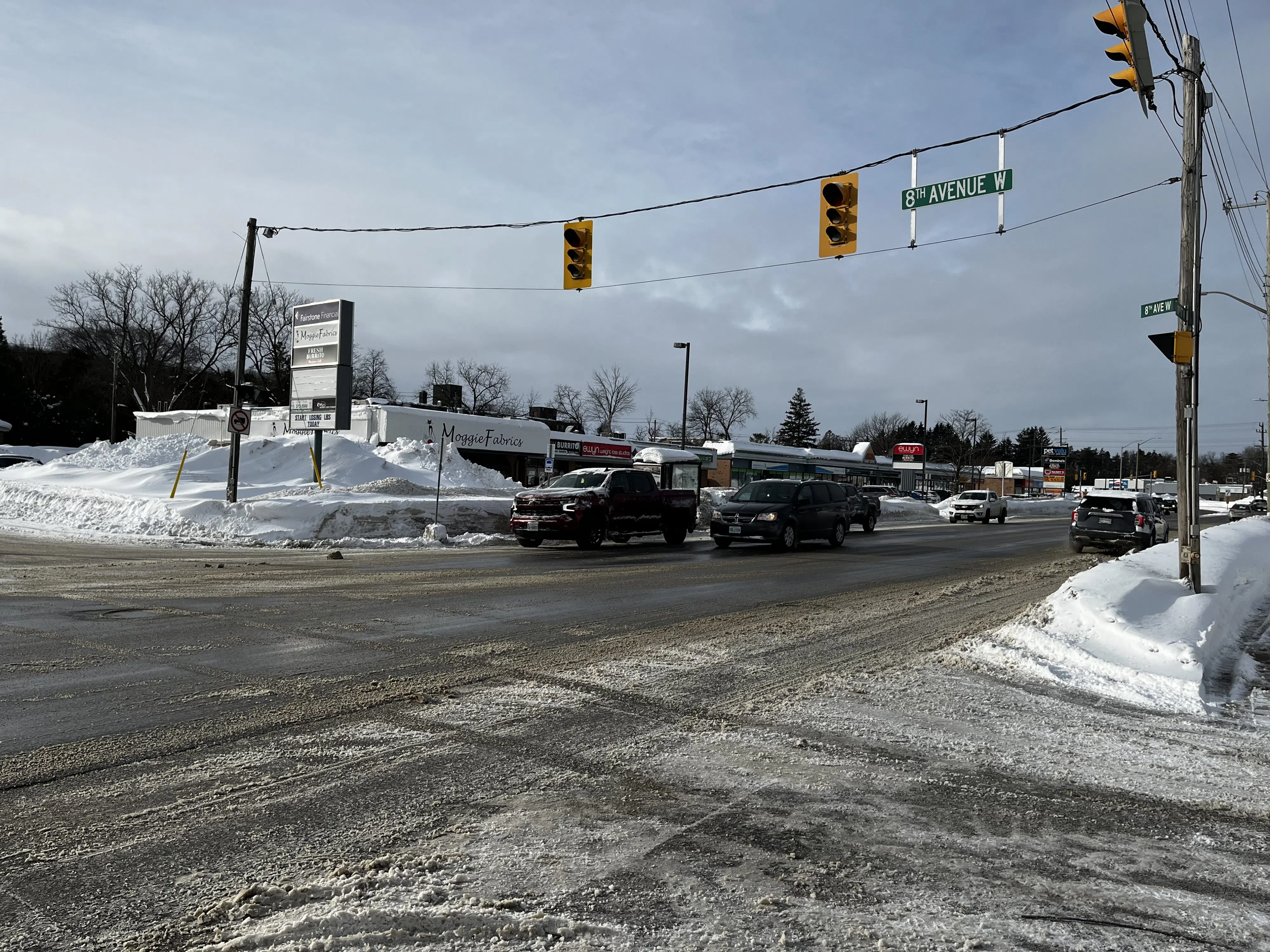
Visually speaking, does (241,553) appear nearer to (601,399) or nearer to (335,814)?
(335,814)

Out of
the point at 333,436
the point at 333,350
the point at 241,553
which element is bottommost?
the point at 241,553

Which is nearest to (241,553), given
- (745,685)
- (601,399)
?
(745,685)

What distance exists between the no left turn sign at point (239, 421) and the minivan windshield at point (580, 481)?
8.67 metres

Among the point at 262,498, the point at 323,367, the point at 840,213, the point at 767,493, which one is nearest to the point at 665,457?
the point at 767,493

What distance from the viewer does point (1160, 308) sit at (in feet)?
41.0

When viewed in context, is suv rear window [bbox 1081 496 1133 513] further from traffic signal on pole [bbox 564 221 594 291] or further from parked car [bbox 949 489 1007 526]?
parked car [bbox 949 489 1007 526]

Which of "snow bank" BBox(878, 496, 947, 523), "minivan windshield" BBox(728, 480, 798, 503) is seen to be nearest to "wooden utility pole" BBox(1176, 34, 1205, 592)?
"minivan windshield" BBox(728, 480, 798, 503)

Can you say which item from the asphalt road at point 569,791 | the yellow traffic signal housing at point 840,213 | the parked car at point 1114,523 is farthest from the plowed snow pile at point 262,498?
the parked car at point 1114,523

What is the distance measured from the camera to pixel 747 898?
327cm

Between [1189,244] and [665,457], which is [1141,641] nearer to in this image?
[1189,244]

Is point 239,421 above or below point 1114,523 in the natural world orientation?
above

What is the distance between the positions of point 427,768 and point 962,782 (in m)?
2.78

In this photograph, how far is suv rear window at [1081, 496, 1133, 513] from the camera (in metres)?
23.3

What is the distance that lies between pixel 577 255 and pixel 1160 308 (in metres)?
10.1
